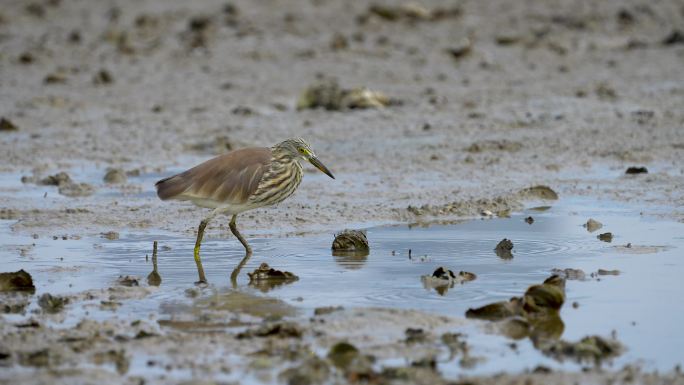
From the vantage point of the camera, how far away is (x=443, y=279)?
8.00m

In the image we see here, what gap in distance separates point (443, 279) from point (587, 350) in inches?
72.3

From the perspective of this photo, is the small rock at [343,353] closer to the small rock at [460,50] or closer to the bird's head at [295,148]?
the bird's head at [295,148]

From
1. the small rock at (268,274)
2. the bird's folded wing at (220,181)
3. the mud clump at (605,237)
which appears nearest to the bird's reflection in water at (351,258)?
the small rock at (268,274)

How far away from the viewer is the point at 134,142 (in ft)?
47.1

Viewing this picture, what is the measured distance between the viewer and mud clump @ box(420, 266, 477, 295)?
792 cm

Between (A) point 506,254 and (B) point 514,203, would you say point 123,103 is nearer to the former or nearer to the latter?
(B) point 514,203

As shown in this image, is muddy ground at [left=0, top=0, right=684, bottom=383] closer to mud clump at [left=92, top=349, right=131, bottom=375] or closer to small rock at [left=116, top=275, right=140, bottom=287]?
mud clump at [left=92, top=349, right=131, bottom=375]

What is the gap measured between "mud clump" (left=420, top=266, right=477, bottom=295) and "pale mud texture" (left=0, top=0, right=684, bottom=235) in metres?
2.29

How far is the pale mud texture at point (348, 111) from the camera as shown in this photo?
1138 cm

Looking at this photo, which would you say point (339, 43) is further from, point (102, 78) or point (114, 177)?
point (114, 177)

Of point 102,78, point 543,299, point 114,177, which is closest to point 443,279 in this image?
point 543,299

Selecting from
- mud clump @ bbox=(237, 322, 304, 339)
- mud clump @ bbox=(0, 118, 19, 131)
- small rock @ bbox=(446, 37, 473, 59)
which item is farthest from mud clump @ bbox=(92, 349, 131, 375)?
small rock @ bbox=(446, 37, 473, 59)

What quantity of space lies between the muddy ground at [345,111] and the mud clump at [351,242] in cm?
105

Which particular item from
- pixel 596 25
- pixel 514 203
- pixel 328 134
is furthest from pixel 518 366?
pixel 596 25
